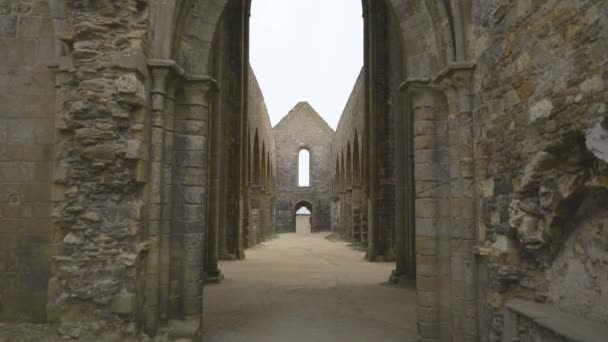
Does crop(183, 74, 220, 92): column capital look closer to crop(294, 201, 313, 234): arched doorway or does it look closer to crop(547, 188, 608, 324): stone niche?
crop(547, 188, 608, 324): stone niche

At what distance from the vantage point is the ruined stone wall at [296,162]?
33.4 m

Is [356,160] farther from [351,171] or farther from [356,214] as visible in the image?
[356,214]

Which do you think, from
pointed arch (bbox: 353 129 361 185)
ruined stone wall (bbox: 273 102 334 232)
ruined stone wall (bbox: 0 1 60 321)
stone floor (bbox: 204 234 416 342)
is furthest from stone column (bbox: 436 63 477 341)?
ruined stone wall (bbox: 273 102 334 232)

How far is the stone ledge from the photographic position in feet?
9.18

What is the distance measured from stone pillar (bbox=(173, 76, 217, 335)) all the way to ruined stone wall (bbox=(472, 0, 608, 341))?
9.25ft

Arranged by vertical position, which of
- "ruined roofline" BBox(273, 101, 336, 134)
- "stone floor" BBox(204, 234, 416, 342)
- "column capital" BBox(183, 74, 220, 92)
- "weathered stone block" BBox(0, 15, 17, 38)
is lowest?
"stone floor" BBox(204, 234, 416, 342)

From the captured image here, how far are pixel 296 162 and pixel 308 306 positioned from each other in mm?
27059

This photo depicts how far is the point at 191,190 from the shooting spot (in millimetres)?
4875

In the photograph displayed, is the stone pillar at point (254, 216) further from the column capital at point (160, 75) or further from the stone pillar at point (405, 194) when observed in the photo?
the column capital at point (160, 75)

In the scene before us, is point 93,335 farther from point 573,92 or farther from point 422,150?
point 573,92

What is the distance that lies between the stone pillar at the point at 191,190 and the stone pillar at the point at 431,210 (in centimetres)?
226

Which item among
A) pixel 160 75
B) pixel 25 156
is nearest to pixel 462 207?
pixel 160 75

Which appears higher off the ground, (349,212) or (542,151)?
(542,151)

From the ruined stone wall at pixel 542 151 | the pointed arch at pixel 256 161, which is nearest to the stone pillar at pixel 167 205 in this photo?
the ruined stone wall at pixel 542 151
